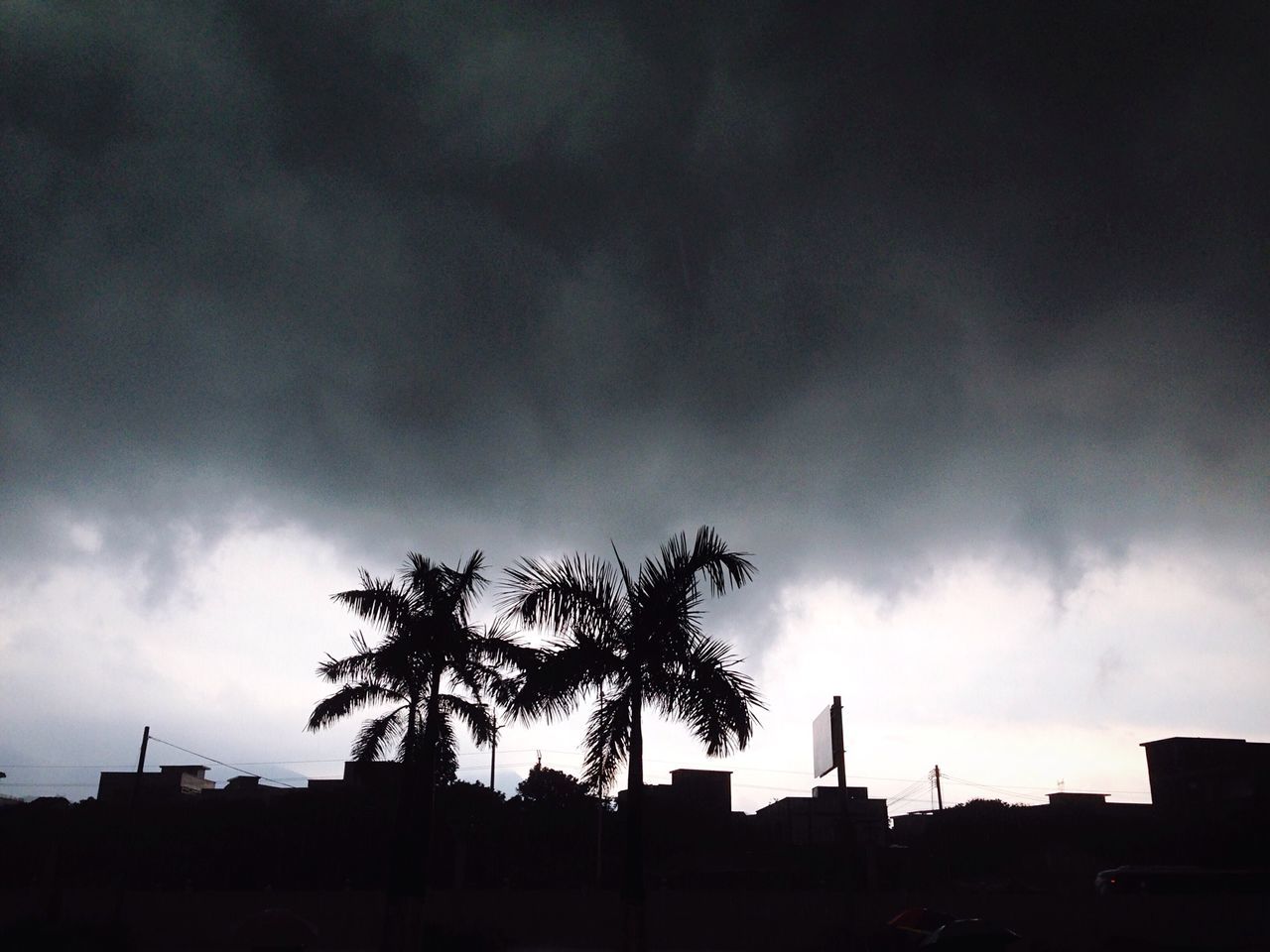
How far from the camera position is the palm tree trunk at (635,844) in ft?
45.3

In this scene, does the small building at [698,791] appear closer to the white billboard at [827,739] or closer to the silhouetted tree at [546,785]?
the silhouetted tree at [546,785]

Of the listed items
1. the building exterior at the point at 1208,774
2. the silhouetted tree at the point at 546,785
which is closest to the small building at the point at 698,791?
the silhouetted tree at the point at 546,785

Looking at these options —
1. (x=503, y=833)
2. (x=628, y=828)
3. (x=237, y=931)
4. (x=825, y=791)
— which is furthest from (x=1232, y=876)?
(x=237, y=931)

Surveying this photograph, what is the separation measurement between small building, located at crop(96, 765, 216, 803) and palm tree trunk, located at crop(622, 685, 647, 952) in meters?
64.8

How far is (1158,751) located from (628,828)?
6870cm

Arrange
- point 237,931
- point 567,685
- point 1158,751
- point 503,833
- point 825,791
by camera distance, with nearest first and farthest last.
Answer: point 567,685, point 237,931, point 825,791, point 503,833, point 1158,751

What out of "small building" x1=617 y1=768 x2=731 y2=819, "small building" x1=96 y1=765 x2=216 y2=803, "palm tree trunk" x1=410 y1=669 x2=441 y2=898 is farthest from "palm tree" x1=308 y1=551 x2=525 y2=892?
"small building" x1=96 y1=765 x2=216 y2=803

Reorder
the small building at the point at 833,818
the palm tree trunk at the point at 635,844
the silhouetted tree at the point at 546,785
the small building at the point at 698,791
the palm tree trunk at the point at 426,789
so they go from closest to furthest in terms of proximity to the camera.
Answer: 1. the palm tree trunk at the point at 635,844
2. the small building at the point at 833,818
3. the palm tree trunk at the point at 426,789
4. the small building at the point at 698,791
5. the silhouetted tree at the point at 546,785

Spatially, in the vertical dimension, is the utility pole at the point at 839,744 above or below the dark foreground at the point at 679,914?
above

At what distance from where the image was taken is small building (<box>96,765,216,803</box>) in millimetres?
71062

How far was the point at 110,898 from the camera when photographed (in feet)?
102

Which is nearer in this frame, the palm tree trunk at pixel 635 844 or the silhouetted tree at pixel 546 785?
the palm tree trunk at pixel 635 844

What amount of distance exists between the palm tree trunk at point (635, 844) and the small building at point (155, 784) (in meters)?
64.8

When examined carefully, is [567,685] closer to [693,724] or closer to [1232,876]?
[693,724]
